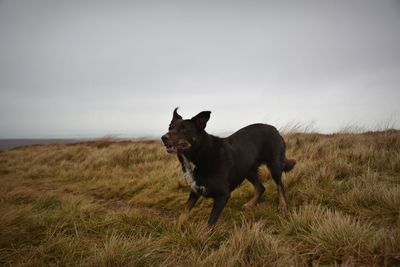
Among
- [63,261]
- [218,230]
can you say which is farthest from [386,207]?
[63,261]

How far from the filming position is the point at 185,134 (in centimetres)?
411

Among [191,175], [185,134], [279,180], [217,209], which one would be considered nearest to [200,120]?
[185,134]

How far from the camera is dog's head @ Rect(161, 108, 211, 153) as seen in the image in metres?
4.06

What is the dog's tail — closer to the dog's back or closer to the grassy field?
the grassy field

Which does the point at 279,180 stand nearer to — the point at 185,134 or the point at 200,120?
the point at 200,120

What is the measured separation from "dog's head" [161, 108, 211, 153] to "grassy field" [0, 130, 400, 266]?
99 cm

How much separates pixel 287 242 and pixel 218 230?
0.77 metres

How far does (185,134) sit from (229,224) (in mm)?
1419

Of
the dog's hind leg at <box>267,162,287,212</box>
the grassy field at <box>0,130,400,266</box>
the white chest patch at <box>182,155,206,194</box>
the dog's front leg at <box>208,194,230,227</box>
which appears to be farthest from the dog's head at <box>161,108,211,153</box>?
the dog's hind leg at <box>267,162,287,212</box>

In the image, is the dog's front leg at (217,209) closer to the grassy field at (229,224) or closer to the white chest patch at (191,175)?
the grassy field at (229,224)

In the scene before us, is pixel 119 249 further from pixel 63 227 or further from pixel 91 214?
pixel 91 214

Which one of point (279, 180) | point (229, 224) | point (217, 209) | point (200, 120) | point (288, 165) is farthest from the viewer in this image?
point (288, 165)

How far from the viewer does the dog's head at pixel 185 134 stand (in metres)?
4.06

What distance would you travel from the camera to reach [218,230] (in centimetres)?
323
